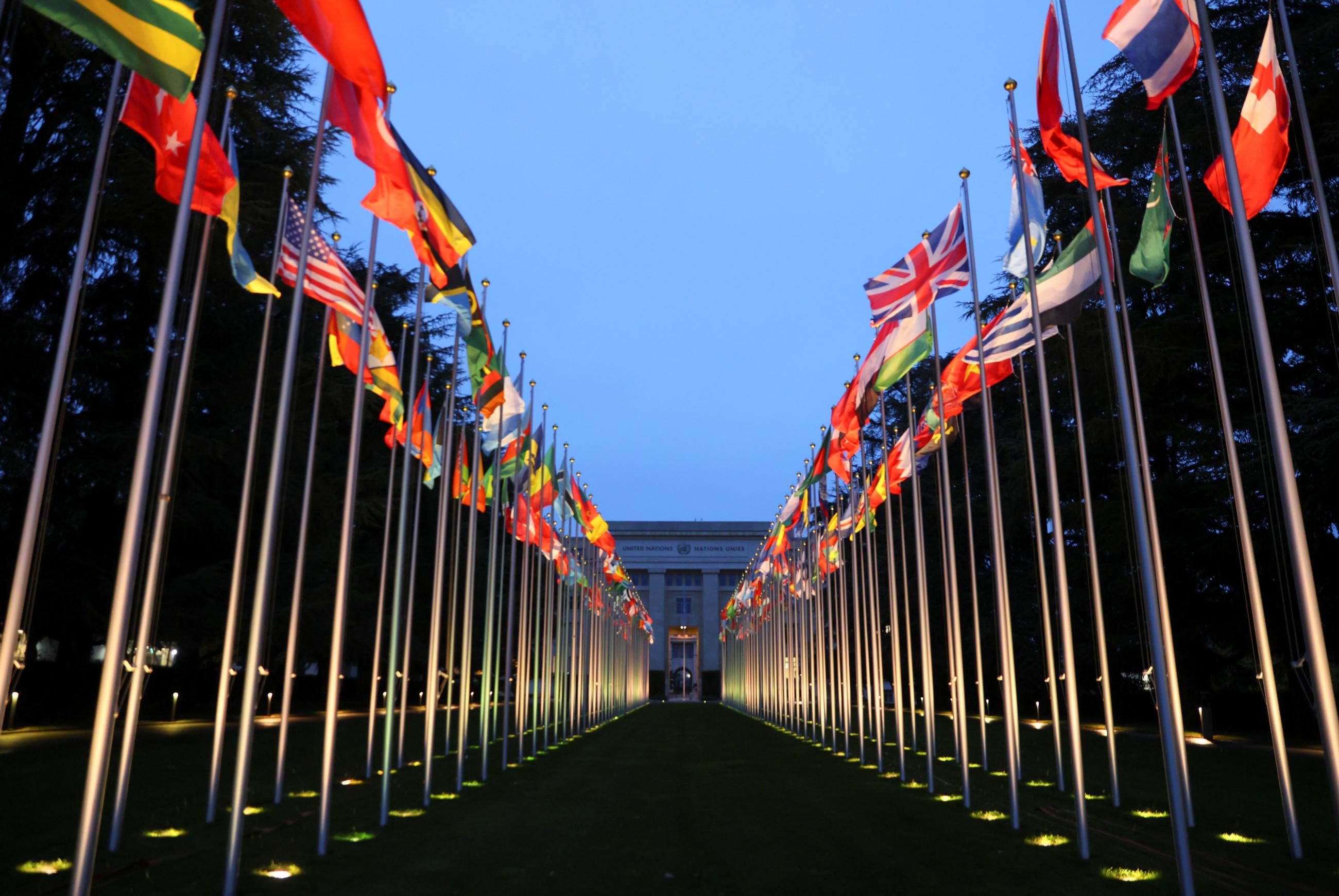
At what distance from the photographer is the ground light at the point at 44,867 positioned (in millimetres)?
9539

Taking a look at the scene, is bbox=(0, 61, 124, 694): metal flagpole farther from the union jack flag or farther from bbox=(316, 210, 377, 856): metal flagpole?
the union jack flag

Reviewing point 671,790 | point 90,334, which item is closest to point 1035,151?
point 671,790

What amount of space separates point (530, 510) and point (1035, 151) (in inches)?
809

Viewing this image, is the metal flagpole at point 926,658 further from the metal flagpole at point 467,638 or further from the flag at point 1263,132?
the flag at point 1263,132

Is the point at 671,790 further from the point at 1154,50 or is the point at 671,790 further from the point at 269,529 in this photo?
the point at 1154,50

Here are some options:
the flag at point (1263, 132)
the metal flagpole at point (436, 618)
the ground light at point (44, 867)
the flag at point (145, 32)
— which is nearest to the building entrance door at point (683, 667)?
the metal flagpole at point (436, 618)

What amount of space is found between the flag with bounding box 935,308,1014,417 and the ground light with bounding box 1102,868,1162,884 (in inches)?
323

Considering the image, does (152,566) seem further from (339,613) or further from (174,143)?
(174,143)

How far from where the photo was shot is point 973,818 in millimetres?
13734

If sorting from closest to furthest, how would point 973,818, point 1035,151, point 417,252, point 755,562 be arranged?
point 417,252 → point 973,818 → point 1035,151 → point 755,562

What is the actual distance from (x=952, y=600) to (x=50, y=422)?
13967mm

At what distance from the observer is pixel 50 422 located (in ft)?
24.5

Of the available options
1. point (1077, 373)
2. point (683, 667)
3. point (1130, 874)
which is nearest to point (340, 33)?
point (1130, 874)

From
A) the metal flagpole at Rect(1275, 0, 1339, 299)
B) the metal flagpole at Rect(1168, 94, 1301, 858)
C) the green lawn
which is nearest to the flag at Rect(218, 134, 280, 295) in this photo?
the green lawn
